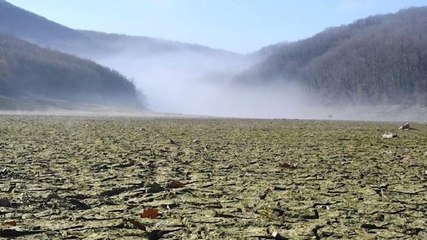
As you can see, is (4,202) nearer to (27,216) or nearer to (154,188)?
(27,216)

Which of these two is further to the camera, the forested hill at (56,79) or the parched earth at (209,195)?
the forested hill at (56,79)

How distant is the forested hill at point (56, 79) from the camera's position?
304 ft

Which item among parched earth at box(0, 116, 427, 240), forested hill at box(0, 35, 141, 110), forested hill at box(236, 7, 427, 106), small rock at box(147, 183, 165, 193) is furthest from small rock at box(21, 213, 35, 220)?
forested hill at box(236, 7, 427, 106)

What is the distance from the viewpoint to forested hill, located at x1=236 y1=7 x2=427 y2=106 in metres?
103

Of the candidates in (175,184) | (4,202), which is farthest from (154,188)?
(4,202)

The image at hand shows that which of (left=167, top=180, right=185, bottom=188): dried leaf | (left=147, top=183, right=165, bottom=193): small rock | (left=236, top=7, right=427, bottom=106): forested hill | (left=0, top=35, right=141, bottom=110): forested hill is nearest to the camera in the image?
(left=147, top=183, right=165, bottom=193): small rock

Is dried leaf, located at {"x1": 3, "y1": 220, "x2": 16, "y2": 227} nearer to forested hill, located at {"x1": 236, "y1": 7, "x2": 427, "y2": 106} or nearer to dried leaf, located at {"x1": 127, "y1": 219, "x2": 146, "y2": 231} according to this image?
dried leaf, located at {"x1": 127, "y1": 219, "x2": 146, "y2": 231}

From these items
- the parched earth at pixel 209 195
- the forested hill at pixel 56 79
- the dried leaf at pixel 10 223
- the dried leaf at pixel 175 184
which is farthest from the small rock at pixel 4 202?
the forested hill at pixel 56 79

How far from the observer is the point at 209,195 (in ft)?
18.9

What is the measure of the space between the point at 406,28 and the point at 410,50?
83.0 feet

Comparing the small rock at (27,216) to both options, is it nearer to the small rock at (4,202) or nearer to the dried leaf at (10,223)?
the dried leaf at (10,223)

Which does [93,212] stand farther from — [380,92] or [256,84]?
[256,84]

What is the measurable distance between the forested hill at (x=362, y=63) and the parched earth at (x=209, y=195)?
79617 mm

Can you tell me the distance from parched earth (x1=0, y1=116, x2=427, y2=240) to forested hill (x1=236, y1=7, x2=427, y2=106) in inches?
3135
